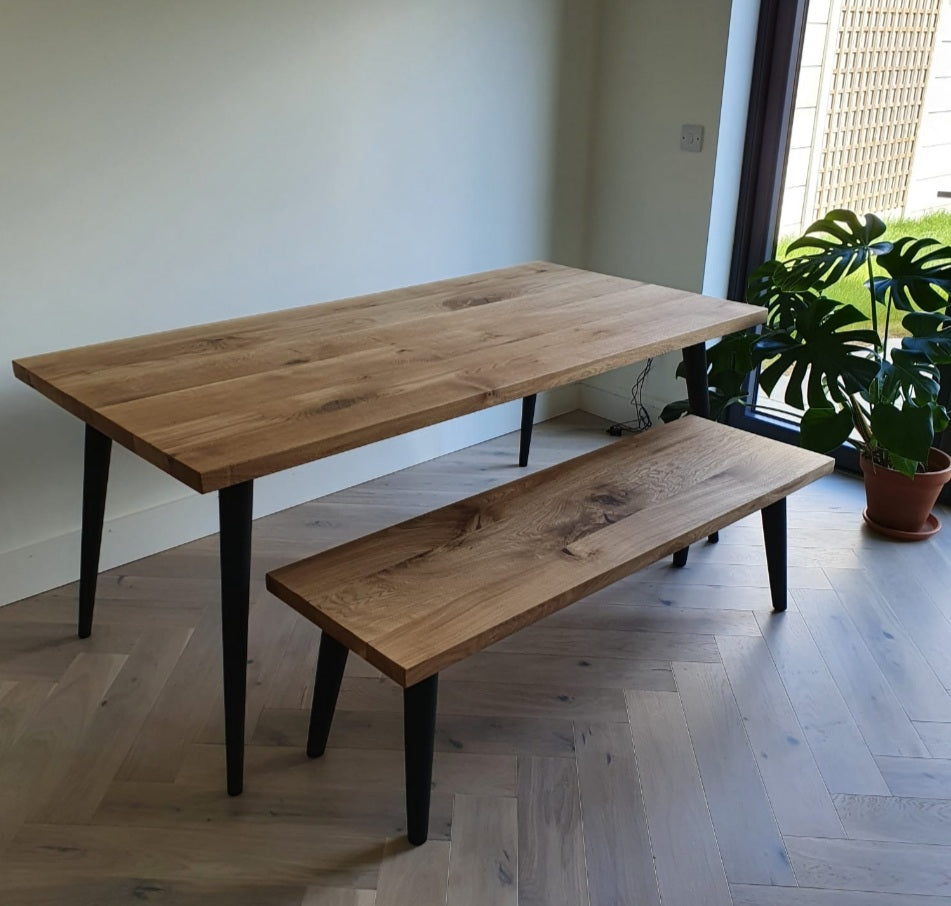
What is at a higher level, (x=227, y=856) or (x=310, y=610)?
(x=310, y=610)

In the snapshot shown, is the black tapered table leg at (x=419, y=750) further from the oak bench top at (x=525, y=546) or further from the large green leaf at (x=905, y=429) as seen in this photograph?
the large green leaf at (x=905, y=429)

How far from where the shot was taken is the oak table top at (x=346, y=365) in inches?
66.5

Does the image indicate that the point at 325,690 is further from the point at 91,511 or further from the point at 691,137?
the point at 691,137

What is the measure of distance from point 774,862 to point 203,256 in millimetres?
1919

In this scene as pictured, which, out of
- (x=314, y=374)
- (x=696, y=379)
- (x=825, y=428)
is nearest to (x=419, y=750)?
(x=314, y=374)

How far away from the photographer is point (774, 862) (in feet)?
5.83

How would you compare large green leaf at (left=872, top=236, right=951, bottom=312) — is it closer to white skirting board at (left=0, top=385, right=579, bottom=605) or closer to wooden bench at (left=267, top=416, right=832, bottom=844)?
wooden bench at (left=267, top=416, right=832, bottom=844)

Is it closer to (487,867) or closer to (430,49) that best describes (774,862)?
(487,867)

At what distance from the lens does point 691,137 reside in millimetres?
3283

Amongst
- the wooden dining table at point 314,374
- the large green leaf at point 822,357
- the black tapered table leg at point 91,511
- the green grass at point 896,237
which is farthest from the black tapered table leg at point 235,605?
the green grass at point 896,237

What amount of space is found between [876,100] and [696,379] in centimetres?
122

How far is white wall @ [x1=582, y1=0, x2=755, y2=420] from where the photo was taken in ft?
10.5

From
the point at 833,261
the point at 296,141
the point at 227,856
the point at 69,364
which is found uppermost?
the point at 296,141

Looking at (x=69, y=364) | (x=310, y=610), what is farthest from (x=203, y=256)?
(x=310, y=610)
